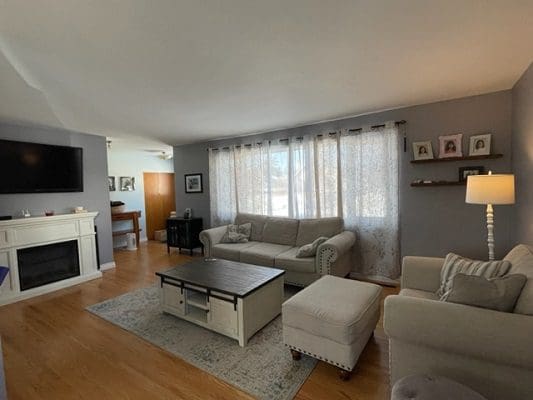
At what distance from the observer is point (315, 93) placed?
2.73 m

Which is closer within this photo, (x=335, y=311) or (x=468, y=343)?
(x=468, y=343)

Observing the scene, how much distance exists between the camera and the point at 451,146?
10.2ft

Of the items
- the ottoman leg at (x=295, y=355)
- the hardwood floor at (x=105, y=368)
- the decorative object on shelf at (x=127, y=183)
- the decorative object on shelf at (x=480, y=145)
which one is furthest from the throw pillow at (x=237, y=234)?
the decorative object on shelf at (x=127, y=183)

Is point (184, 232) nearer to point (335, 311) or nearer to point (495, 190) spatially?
point (335, 311)

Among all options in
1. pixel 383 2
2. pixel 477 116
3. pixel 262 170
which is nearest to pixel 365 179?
pixel 477 116

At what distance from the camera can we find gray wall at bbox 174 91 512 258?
2902mm

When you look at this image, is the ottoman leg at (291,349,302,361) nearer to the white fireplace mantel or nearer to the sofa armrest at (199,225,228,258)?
the sofa armrest at (199,225,228,258)

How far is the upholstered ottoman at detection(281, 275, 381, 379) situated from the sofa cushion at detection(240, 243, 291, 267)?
1433mm

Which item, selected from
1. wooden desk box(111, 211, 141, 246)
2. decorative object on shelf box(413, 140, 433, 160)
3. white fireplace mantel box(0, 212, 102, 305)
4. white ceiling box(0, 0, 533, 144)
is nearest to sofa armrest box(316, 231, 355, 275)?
decorative object on shelf box(413, 140, 433, 160)

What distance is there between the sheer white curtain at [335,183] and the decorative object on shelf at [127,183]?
3.08 metres

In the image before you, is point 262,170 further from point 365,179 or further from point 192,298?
point 192,298

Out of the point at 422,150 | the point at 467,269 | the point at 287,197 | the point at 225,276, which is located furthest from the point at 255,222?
the point at 467,269

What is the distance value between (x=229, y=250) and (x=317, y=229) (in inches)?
51.4

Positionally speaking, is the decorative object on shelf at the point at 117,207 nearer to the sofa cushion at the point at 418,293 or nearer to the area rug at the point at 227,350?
the area rug at the point at 227,350
